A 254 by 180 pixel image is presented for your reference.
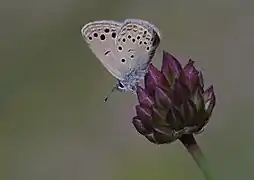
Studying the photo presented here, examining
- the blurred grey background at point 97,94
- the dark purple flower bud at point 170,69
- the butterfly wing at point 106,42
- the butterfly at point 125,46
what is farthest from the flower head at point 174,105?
the blurred grey background at point 97,94

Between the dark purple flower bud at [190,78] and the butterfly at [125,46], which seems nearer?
the dark purple flower bud at [190,78]

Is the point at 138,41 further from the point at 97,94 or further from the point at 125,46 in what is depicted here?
the point at 97,94

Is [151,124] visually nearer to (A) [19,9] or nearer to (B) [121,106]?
(B) [121,106]


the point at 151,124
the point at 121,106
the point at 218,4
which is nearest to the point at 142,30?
the point at 151,124

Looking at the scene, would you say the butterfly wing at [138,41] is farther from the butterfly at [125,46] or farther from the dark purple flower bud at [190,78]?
the dark purple flower bud at [190,78]

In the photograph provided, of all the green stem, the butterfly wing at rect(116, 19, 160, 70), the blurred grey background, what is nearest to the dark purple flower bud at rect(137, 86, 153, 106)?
the green stem

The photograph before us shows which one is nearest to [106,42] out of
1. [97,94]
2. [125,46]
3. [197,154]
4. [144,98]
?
[125,46]

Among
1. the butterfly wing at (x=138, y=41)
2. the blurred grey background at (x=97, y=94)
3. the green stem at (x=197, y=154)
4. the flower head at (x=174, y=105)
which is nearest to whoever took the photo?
the green stem at (x=197, y=154)

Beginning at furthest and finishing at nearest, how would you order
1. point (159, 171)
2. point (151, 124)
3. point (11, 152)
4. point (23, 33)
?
point (23, 33) < point (11, 152) < point (159, 171) < point (151, 124)

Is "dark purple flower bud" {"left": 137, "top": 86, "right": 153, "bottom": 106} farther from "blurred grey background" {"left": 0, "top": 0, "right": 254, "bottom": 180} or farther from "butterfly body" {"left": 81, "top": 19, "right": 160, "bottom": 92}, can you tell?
"blurred grey background" {"left": 0, "top": 0, "right": 254, "bottom": 180}
